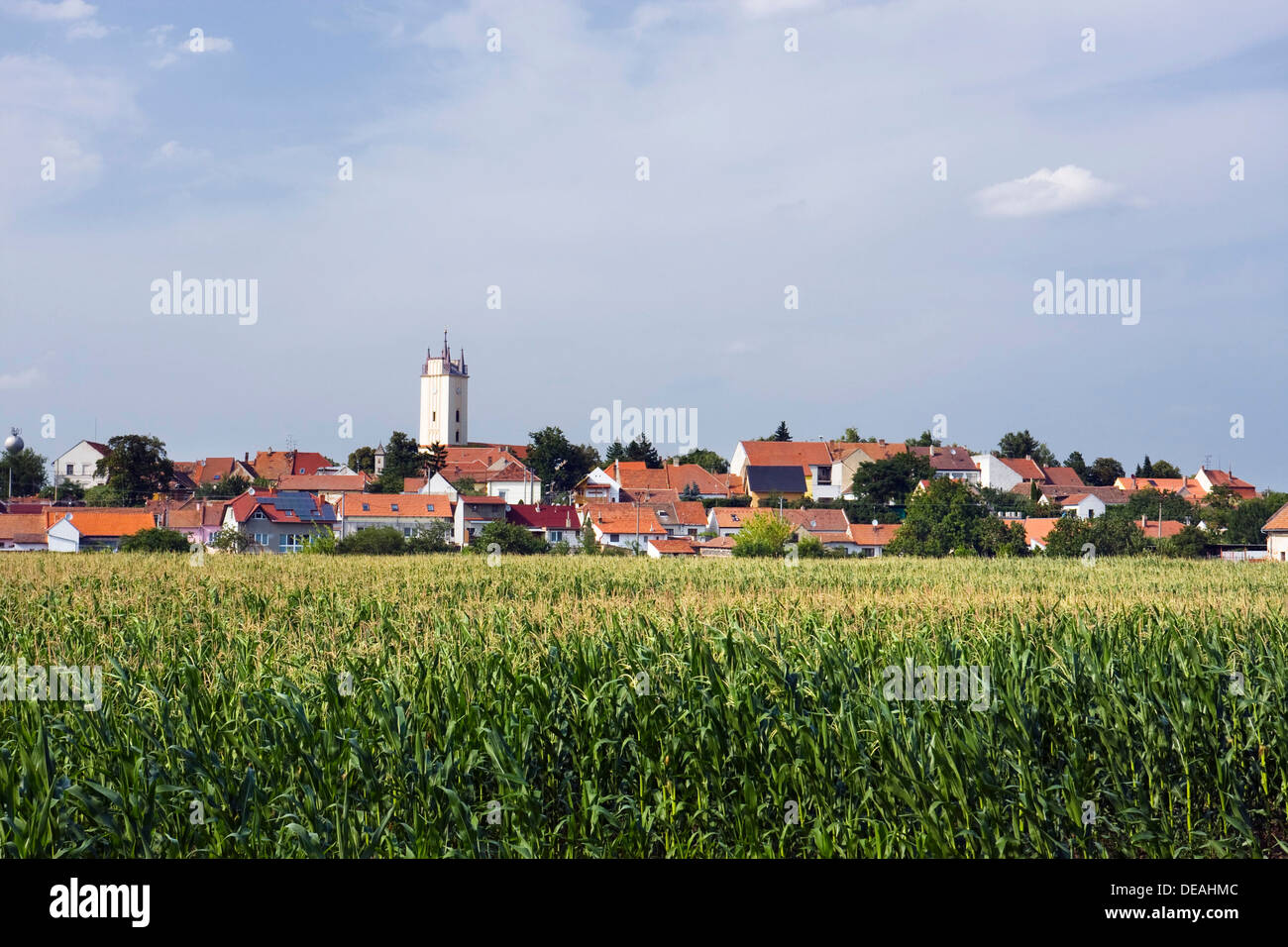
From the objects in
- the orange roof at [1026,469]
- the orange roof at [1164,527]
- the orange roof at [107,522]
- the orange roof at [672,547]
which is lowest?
the orange roof at [672,547]

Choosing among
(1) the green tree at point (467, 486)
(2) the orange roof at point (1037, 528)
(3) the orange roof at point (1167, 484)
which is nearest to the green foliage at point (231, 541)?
(1) the green tree at point (467, 486)

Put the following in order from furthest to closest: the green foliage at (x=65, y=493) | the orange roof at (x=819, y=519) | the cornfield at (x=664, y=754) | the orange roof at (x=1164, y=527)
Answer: the green foliage at (x=65, y=493), the orange roof at (x=819, y=519), the orange roof at (x=1164, y=527), the cornfield at (x=664, y=754)

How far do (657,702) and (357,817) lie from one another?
279cm

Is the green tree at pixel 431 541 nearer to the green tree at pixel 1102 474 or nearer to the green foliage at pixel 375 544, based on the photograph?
the green foliage at pixel 375 544

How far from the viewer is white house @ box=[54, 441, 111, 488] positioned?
132750 mm

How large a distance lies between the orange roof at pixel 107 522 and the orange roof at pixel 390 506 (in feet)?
51.5

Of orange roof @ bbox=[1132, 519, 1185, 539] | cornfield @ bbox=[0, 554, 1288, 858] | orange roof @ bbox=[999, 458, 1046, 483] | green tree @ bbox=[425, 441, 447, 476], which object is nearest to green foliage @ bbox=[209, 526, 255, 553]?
cornfield @ bbox=[0, 554, 1288, 858]

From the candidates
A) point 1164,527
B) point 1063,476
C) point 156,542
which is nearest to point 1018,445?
point 1063,476

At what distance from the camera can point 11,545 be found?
238 feet

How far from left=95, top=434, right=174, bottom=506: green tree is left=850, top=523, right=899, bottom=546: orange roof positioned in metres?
63.6

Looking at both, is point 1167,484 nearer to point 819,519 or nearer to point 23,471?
point 819,519

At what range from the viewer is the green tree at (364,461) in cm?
13788
